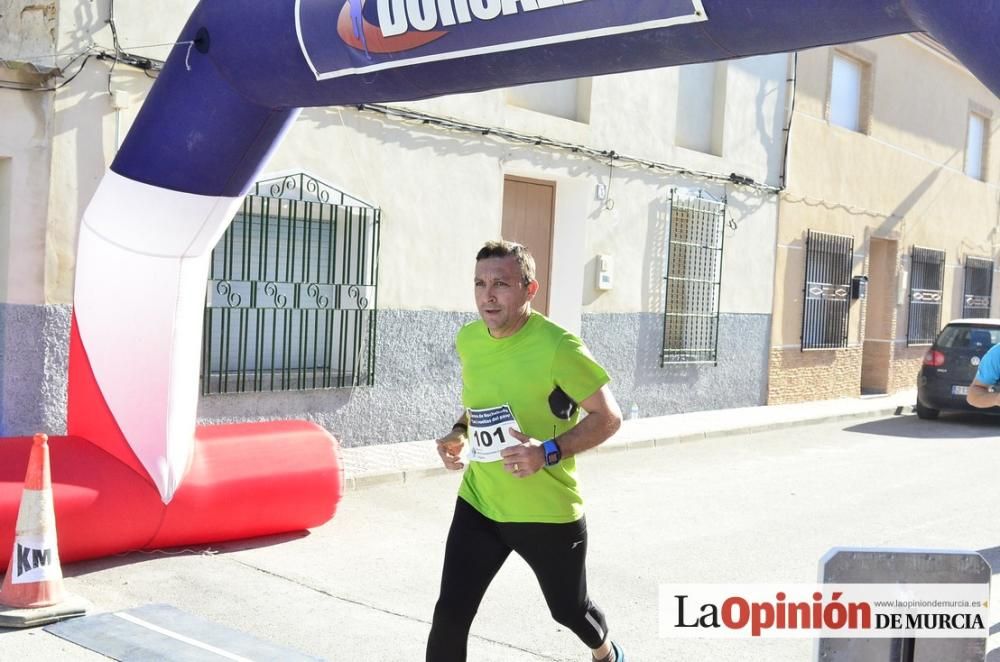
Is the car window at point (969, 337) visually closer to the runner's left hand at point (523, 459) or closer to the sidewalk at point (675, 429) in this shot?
the sidewalk at point (675, 429)

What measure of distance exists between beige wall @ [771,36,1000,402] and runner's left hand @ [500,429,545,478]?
43.0ft

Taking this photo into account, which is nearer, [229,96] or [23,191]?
[229,96]

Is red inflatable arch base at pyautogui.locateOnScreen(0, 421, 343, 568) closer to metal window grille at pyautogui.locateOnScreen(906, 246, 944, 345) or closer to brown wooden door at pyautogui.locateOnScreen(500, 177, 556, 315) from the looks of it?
brown wooden door at pyautogui.locateOnScreen(500, 177, 556, 315)

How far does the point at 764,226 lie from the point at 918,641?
14.2 metres

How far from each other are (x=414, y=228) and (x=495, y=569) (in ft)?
23.5

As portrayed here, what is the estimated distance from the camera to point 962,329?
15.8 meters

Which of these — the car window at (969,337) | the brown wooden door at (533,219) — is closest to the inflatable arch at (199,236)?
the brown wooden door at (533,219)

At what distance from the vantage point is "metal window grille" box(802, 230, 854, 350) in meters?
17.2

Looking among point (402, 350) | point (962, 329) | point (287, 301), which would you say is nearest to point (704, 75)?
point (962, 329)

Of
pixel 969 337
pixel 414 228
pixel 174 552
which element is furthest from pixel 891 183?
pixel 174 552

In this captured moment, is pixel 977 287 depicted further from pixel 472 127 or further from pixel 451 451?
pixel 451 451

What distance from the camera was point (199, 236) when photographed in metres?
6.46

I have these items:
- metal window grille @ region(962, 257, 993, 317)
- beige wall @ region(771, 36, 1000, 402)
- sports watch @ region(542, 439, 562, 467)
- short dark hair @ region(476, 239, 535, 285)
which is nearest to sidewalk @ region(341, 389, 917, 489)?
beige wall @ region(771, 36, 1000, 402)

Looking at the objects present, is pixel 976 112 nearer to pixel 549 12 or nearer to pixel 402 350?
pixel 402 350
